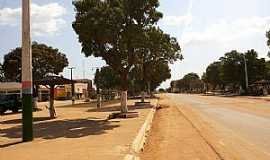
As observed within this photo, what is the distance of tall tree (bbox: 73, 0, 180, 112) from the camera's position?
84.5 ft

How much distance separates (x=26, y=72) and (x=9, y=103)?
2925 centimetres

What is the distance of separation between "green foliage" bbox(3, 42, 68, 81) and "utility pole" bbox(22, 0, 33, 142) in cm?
6789

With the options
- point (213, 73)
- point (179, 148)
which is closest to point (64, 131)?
point (179, 148)

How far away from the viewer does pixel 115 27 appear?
85.4 feet

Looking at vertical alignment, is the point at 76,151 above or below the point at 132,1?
below

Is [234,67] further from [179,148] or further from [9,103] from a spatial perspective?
[179,148]

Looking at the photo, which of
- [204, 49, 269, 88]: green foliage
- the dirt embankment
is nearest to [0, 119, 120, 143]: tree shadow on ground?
the dirt embankment

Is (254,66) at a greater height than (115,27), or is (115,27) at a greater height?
(254,66)

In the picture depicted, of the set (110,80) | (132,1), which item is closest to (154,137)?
(132,1)

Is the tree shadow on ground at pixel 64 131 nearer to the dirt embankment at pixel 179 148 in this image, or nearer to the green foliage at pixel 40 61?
the dirt embankment at pixel 179 148

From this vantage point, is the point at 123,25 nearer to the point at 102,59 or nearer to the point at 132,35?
the point at 132,35

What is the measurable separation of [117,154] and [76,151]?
1.39 meters

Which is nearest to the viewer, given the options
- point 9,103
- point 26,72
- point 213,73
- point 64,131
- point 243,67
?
point 26,72

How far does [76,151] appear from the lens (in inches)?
511
